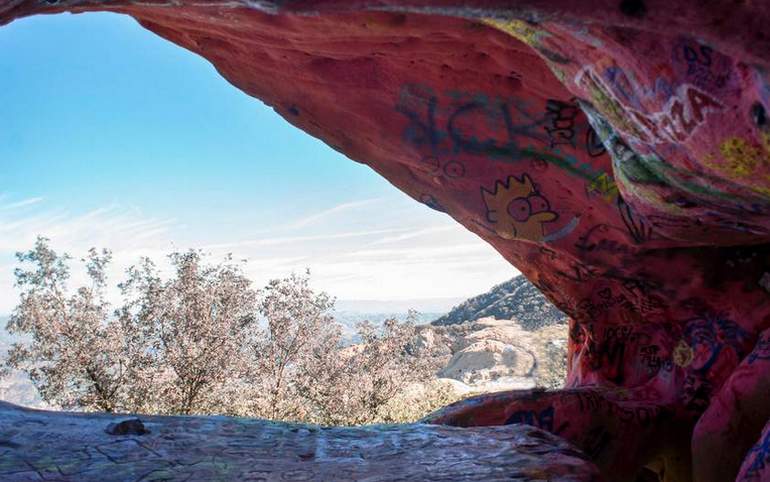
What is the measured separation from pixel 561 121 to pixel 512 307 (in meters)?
46.7

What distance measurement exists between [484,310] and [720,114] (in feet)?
170

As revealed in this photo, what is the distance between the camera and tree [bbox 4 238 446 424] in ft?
49.6

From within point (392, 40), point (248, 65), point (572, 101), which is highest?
point (248, 65)

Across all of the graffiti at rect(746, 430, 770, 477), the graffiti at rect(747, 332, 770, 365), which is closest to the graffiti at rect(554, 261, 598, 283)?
the graffiti at rect(747, 332, 770, 365)

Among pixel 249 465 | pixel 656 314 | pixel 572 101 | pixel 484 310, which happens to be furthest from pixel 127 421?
pixel 484 310

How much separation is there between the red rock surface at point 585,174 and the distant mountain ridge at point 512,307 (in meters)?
36.5

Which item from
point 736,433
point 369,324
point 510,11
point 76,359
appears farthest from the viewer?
point 369,324

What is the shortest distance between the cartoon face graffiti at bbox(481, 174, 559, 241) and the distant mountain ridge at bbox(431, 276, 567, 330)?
3743 cm

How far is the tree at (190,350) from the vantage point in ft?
49.6

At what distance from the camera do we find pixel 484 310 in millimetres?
53156

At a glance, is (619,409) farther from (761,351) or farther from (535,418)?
(761,351)

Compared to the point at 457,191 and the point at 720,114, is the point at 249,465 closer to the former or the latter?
the point at 720,114

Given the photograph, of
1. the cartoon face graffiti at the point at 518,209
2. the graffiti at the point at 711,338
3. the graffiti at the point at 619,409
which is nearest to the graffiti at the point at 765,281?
the graffiti at the point at 711,338

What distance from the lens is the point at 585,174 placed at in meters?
6.04
